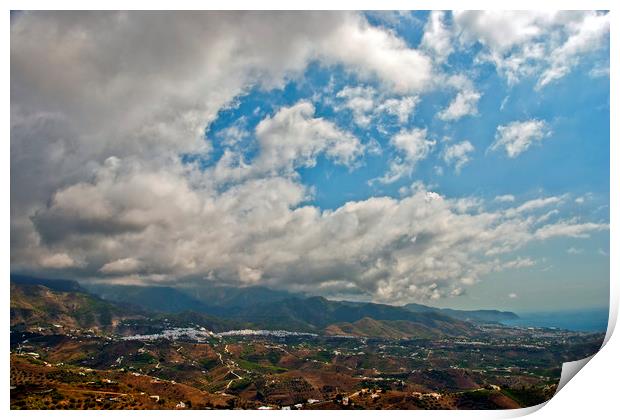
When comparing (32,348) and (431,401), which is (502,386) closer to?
(431,401)

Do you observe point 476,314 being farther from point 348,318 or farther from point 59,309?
point 59,309

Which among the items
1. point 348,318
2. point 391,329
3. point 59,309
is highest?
point 59,309

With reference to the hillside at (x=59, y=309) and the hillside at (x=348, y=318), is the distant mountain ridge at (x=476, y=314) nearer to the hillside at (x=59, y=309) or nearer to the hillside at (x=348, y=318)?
the hillside at (x=348, y=318)

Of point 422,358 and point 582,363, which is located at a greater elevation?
point 582,363

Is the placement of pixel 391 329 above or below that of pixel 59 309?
below

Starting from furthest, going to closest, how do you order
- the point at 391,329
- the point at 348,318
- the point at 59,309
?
the point at 348,318 < the point at 391,329 < the point at 59,309

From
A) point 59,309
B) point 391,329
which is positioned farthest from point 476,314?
point 59,309

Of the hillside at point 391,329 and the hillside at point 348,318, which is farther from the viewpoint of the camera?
the hillside at point 348,318

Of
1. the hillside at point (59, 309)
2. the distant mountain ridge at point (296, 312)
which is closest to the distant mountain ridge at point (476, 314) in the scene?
the distant mountain ridge at point (296, 312)

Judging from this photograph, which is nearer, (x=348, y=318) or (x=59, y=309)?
(x=59, y=309)

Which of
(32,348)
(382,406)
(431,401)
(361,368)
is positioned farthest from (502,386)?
(32,348)

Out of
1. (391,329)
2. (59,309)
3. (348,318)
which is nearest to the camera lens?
(59,309)
